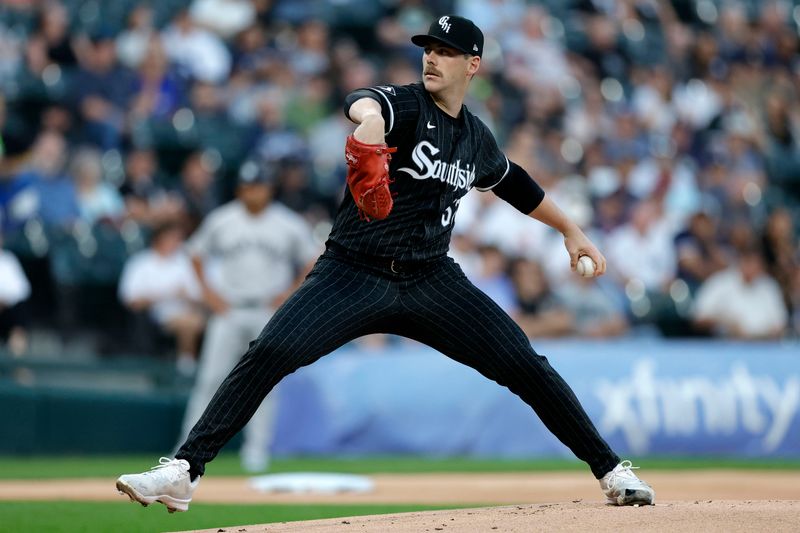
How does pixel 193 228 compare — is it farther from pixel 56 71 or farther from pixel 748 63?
pixel 748 63

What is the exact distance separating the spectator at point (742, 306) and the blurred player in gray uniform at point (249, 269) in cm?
463

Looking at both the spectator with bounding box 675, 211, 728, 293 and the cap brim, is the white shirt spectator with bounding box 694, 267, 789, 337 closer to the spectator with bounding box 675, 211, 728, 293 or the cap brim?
the spectator with bounding box 675, 211, 728, 293

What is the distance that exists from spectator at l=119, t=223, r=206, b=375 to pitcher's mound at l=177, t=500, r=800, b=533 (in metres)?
6.28

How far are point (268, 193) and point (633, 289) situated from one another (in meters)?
4.71

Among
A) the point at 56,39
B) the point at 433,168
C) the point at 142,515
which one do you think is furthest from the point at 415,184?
the point at 56,39

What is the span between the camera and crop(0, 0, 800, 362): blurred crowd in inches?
449

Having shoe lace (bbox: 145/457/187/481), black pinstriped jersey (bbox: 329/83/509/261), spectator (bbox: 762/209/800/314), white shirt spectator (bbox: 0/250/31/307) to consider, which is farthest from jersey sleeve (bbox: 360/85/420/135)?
spectator (bbox: 762/209/800/314)

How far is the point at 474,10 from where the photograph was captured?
51.0ft

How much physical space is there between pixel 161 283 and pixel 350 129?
2.82m

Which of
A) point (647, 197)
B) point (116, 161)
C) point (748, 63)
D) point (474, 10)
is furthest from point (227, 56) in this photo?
point (748, 63)

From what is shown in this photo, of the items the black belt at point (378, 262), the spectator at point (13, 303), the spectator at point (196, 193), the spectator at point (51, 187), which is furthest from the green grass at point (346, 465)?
the black belt at point (378, 262)

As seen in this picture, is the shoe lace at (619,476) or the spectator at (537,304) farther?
the spectator at (537,304)

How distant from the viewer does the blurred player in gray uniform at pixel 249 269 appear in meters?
10.0

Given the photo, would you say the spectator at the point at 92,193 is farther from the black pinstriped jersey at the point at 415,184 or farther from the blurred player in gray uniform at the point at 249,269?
the black pinstriped jersey at the point at 415,184
